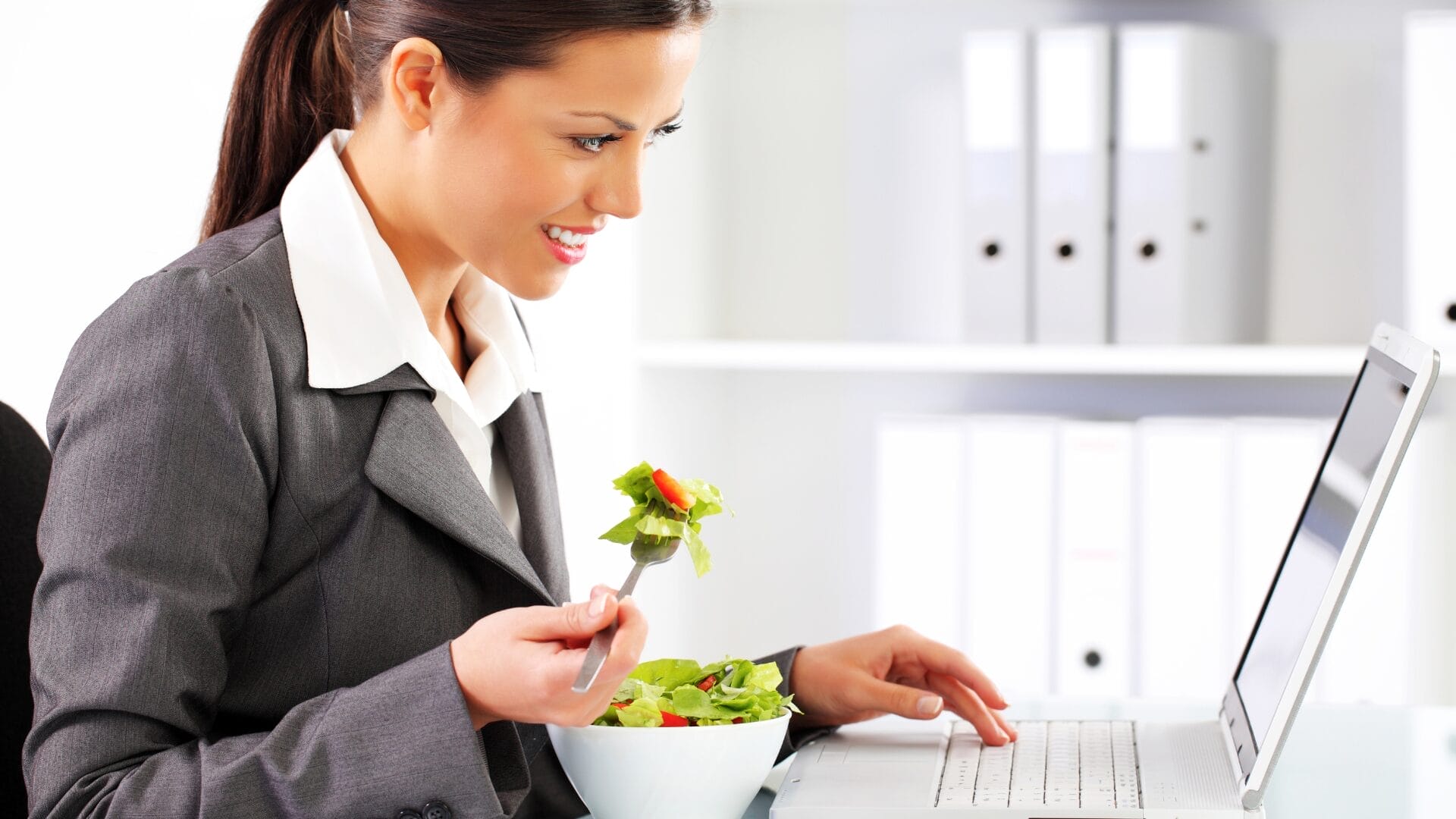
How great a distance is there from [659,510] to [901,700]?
0.27 metres

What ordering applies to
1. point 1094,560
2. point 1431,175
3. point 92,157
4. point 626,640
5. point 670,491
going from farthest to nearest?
point 1094,560
point 1431,175
point 92,157
point 670,491
point 626,640

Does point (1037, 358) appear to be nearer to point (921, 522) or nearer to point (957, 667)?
point (921, 522)

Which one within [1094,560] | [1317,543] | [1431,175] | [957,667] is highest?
[1431,175]

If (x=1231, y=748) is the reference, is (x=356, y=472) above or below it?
above

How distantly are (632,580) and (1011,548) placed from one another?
3.28ft

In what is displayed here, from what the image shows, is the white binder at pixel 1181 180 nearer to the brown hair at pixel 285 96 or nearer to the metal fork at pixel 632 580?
the brown hair at pixel 285 96

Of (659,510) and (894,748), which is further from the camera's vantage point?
(894,748)

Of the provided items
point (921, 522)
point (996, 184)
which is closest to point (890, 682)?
point (921, 522)

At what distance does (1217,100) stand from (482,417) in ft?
3.36

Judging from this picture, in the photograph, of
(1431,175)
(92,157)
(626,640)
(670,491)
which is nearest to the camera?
(626,640)

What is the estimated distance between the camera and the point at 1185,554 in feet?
5.29

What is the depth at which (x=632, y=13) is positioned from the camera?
0.85 m

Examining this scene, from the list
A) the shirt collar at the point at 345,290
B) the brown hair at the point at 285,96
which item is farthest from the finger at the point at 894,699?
the brown hair at the point at 285,96

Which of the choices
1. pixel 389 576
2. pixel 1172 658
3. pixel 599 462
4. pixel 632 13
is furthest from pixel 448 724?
pixel 1172 658
